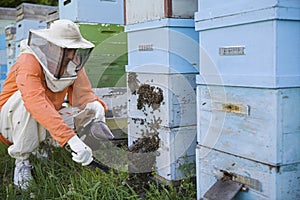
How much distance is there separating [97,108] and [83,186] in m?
0.78

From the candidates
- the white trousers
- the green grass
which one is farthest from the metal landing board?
the white trousers

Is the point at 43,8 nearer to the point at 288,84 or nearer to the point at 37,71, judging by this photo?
the point at 37,71

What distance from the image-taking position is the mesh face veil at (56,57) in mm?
2810

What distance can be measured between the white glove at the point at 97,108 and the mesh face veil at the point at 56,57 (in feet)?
1.05

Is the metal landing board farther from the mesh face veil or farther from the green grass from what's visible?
the mesh face veil

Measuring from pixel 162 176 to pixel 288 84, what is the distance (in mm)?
1315

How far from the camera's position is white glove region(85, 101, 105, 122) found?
310cm

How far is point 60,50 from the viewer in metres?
2.77

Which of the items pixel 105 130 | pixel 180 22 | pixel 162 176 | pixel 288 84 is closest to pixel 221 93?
pixel 288 84

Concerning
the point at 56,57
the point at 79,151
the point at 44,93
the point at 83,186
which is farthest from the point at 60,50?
the point at 83,186

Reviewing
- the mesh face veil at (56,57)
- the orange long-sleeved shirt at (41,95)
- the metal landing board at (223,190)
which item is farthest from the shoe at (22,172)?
the metal landing board at (223,190)

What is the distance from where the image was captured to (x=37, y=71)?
2.83 metres

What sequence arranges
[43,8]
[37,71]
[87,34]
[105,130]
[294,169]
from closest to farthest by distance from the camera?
[294,169], [37,71], [105,130], [87,34], [43,8]

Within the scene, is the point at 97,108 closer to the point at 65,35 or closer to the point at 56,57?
the point at 56,57
